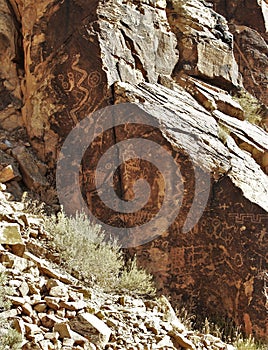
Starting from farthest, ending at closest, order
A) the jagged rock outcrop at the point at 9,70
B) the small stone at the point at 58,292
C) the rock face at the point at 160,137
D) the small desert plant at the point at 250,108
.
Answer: the small desert plant at the point at 250,108 < the jagged rock outcrop at the point at 9,70 < the rock face at the point at 160,137 < the small stone at the point at 58,292

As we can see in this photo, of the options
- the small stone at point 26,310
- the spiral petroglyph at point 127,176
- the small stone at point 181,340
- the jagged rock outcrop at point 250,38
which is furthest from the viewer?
the jagged rock outcrop at point 250,38

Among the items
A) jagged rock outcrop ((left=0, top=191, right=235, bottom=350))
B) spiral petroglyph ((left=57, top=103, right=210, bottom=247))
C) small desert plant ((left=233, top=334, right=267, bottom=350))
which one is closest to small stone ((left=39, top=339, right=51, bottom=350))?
jagged rock outcrop ((left=0, top=191, right=235, bottom=350))

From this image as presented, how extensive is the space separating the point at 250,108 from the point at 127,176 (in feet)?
10.7

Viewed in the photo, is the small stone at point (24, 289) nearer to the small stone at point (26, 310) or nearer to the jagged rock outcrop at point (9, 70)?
the small stone at point (26, 310)

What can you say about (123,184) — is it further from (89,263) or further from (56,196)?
(89,263)

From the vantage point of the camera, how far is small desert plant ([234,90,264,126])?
8.15 metres

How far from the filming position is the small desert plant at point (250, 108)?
815 centimetres

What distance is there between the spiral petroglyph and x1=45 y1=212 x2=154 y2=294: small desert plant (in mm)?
467

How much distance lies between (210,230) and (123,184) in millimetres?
1183

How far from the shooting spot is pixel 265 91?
10.3m

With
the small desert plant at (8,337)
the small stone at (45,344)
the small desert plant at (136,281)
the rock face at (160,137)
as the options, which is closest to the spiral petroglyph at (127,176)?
the rock face at (160,137)

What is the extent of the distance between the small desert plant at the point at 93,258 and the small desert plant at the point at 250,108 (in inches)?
148

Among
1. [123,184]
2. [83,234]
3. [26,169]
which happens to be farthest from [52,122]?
[83,234]

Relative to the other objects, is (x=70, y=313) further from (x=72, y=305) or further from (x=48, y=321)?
(x=48, y=321)
